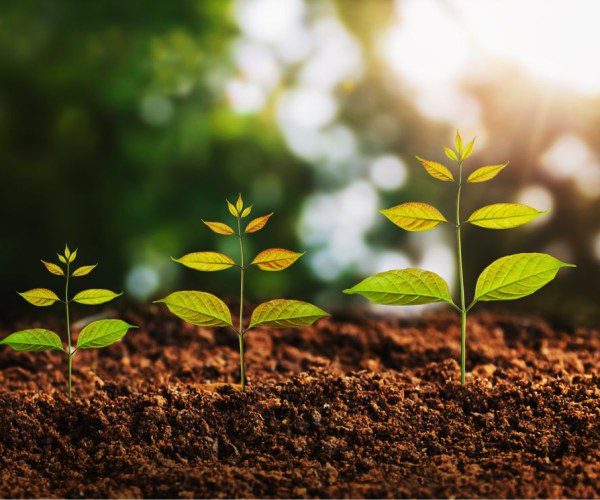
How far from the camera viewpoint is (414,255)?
3371 mm

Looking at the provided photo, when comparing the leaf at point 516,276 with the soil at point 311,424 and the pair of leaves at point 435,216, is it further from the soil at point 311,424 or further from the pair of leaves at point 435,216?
the soil at point 311,424

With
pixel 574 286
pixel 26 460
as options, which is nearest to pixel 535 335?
pixel 574 286

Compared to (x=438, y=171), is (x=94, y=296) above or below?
below

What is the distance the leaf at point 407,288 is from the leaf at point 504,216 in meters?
0.18

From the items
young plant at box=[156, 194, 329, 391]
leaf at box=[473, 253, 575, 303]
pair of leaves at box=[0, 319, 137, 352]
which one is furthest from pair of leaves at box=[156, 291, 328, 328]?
leaf at box=[473, 253, 575, 303]

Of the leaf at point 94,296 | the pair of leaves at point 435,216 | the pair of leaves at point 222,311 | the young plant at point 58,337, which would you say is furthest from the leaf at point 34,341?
the pair of leaves at point 435,216

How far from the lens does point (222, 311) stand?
1.85 meters

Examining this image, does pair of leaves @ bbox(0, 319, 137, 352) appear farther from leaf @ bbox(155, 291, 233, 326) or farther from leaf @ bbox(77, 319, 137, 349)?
leaf @ bbox(155, 291, 233, 326)

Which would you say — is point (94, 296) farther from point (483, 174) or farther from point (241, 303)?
point (483, 174)

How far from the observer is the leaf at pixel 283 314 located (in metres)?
1.81

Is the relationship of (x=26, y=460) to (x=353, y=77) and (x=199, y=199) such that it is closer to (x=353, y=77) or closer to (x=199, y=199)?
(x=199, y=199)

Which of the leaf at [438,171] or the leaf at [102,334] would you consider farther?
the leaf at [102,334]

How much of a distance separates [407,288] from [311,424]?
408 millimetres

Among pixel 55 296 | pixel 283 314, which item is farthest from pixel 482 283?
pixel 55 296
